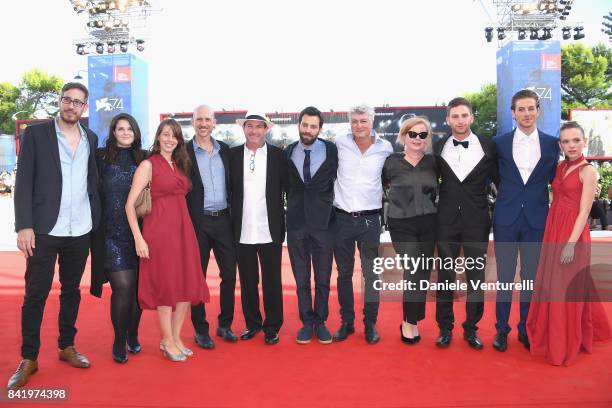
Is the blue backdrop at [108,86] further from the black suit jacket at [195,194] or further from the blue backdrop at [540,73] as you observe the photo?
the black suit jacket at [195,194]

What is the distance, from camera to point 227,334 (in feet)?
13.8

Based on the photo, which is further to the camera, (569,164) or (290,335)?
(290,335)

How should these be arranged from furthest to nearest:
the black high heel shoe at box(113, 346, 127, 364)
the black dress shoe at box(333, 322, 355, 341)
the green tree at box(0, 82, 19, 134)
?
the green tree at box(0, 82, 19, 134), the black dress shoe at box(333, 322, 355, 341), the black high heel shoe at box(113, 346, 127, 364)

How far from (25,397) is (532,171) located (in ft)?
12.1

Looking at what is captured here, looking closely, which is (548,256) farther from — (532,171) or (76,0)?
(76,0)

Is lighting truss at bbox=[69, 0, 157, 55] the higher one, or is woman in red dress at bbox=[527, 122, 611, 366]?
lighting truss at bbox=[69, 0, 157, 55]

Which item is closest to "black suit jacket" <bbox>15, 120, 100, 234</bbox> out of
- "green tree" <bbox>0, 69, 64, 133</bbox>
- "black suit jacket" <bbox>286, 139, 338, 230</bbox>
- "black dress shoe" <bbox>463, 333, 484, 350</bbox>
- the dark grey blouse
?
"black suit jacket" <bbox>286, 139, 338, 230</bbox>

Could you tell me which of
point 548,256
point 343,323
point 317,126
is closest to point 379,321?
point 343,323

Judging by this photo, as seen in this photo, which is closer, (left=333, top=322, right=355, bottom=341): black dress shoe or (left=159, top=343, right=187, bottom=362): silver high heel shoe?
(left=159, top=343, right=187, bottom=362): silver high heel shoe

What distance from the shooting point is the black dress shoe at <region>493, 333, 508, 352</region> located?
3.87 meters

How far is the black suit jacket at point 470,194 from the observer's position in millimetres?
3879

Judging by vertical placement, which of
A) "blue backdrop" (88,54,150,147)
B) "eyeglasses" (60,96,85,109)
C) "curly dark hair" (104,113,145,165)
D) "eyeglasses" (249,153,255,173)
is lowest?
"eyeglasses" (249,153,255,173)

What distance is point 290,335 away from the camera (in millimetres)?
4352

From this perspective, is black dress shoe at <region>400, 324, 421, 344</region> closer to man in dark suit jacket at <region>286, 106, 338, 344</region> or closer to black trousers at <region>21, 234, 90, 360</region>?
man in dark suit jacket at <region>286, 106, 338, 344</region>
